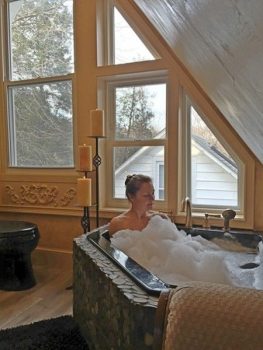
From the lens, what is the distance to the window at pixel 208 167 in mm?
2908

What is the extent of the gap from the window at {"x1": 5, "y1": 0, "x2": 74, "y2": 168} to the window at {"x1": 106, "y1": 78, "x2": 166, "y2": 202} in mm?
456

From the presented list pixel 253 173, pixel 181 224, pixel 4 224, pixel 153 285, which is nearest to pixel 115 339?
pixel 153 285

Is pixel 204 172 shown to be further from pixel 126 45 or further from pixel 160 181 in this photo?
pixel 126 45

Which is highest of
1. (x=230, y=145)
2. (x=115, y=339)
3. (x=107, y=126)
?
(x=107, y=126)

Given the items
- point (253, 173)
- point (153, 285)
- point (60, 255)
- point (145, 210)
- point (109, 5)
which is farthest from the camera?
point (60, 255)

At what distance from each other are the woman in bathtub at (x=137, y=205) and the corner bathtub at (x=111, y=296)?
177mm

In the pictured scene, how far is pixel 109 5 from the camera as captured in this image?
316 centimetres

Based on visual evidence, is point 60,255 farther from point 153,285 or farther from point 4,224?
point 153,285

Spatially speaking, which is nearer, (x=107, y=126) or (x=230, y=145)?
(x=230, y=145)

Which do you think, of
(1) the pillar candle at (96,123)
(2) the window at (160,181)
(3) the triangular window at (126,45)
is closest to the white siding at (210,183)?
(2) the window at (160,181)

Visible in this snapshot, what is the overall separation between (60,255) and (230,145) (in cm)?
193

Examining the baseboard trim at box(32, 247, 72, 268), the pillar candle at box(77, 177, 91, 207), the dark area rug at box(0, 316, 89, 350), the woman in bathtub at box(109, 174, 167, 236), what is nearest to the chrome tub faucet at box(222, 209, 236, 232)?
the woman in bathtub at box(109, 174, 167, 236)

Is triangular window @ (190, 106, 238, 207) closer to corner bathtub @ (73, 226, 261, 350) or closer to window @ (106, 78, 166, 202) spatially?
window @ (106, 78, 166, 202)

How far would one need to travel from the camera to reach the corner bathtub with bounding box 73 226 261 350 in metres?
1.22
